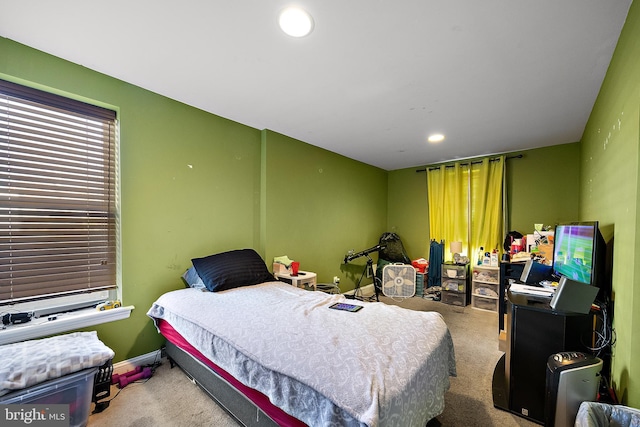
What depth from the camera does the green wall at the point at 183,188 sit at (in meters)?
2.07

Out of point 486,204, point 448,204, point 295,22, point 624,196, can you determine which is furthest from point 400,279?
point 295,22

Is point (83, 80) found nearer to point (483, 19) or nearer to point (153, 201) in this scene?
point (153, 201)

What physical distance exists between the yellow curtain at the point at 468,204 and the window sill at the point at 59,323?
449 cm

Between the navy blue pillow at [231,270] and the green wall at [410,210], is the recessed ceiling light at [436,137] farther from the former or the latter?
the navy blue pillow at [231,270]

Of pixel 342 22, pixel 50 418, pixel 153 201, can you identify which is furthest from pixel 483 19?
pixel 50 418

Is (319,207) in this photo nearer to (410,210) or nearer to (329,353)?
(410,210)

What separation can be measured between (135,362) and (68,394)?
0.71 metres

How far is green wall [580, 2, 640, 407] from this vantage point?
119cm

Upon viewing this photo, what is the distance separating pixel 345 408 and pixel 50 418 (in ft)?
5.52

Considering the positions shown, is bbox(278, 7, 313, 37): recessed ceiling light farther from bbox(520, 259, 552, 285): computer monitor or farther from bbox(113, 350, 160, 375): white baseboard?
bbox(113, 350, 160, 375): white baseboard

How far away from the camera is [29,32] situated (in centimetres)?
Result: 162

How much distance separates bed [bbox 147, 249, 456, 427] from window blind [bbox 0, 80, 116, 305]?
0.67 meters

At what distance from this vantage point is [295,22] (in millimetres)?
1471

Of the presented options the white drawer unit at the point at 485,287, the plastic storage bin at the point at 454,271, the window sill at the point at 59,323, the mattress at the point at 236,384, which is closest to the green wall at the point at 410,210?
the plastic storage bin at the point at 454,271
